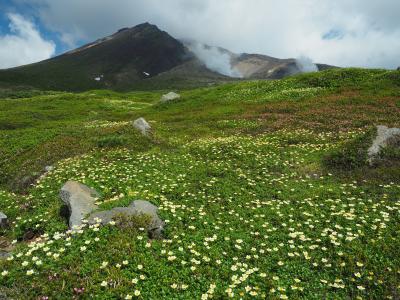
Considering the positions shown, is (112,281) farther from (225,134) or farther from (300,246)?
(225,134)

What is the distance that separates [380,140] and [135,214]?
56.0 feet

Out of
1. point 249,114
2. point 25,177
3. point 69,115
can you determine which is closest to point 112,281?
point 25,177

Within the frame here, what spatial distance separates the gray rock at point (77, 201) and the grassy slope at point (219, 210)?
2.25 ft

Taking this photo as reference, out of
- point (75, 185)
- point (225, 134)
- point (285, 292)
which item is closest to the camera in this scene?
point (285, 292)

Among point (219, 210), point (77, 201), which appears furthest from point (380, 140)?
point (77, 201)

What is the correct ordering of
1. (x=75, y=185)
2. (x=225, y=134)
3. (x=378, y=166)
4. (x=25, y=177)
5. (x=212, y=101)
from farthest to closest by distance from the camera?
(x=212, y=101)
(x=225, y=134)
(x=25, y=177)
(x=378, y=166)
(x=75, y=185)

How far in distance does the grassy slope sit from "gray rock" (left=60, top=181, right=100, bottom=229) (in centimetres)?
69

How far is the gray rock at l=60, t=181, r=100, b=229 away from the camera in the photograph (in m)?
13.8

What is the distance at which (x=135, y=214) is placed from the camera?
13336 millimetres

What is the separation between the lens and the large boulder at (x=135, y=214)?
43.0 feet

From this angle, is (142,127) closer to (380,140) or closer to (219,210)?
(219,210)

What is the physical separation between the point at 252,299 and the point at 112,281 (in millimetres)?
3880

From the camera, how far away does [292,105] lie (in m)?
46.8

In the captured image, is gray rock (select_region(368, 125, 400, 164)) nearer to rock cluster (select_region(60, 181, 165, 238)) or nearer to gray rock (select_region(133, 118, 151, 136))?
rock cluster (select_region(60, 181, 165, 238))
